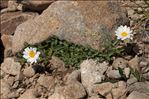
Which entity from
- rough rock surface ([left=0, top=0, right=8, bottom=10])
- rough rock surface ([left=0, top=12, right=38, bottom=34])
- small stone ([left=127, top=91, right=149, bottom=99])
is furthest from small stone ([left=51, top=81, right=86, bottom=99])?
rough rock surface ([left=0, top=0, right=8, bottom=10])

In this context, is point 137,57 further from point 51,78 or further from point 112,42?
point 51,78

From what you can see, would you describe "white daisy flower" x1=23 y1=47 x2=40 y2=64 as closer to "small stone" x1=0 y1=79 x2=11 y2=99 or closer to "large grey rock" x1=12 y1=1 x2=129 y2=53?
"large grey rock" x1=12 y1=1 x2=129 y2=53

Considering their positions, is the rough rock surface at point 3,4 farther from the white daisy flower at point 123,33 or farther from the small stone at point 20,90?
the white daisy flower at point 123,33

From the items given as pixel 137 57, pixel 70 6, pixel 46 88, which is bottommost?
pixel 46 88

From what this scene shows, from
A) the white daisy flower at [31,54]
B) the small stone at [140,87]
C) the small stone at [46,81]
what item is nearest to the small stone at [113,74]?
the small stone at [140,87]

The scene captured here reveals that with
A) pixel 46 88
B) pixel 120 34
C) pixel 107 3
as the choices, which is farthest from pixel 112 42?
pixel 46 88

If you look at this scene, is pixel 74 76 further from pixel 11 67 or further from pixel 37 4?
pixel 37 4
